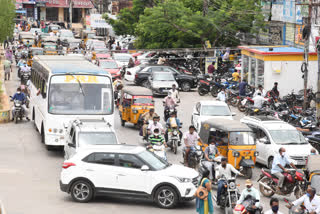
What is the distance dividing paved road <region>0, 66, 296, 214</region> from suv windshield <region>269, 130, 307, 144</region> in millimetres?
Answer: 1265

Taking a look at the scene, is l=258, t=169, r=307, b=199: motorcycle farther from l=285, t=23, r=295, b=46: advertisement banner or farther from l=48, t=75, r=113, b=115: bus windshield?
l=285, t=23, r=295, b=46: advertisement banner

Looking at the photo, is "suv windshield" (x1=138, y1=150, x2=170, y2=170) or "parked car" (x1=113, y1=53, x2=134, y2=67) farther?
"parked car" (x1=113, y1=53, x2=134, y2=67)

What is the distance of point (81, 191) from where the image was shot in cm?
1836

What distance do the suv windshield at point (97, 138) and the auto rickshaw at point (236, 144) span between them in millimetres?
3487

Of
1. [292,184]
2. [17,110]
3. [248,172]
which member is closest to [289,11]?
A: [17,110]

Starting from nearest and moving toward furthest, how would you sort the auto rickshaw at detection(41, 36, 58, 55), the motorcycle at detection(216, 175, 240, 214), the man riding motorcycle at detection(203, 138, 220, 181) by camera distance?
the motorcycle at detection(216, 175, 240, 214)
the man riding motorcycle at detection(203, 138, 220, 181)
the auto rickshaw at detection(41, 36, 58, 55)

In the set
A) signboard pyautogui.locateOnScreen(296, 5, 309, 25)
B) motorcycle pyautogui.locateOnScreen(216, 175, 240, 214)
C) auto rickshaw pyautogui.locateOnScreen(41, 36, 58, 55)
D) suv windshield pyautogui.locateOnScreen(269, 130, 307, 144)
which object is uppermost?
signboard pyautogui.locateOnScreen(296, 5, 309, 25)

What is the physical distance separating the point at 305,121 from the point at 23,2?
91028mm

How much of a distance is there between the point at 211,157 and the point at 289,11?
2801 cm

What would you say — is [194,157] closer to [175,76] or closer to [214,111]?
[214,111]

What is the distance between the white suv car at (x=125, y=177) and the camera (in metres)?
17.9

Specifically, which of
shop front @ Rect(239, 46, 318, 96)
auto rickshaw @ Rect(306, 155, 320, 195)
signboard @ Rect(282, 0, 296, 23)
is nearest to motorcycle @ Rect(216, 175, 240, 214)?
auto rickshaw @ Rect(306, 155, 320, 195)

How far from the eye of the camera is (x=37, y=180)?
21.3 meters

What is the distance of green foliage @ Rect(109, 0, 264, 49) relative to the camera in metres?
48.5
